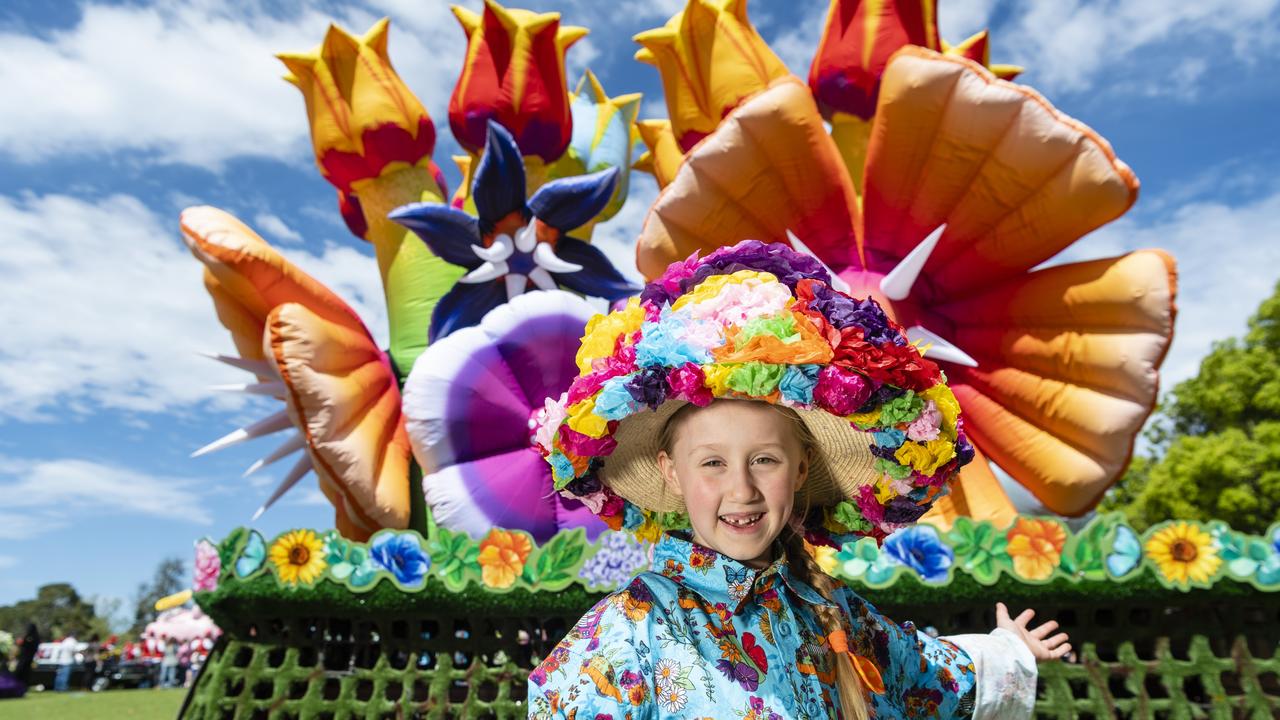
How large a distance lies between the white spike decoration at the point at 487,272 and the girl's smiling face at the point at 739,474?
5.57 metres

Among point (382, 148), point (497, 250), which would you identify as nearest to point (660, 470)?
point (497, 250)

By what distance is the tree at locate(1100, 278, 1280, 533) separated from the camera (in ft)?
43.5

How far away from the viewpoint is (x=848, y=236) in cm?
571

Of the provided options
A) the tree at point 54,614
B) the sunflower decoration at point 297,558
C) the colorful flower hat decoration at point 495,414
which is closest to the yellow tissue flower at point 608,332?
the sunflower decoration at point 297,558

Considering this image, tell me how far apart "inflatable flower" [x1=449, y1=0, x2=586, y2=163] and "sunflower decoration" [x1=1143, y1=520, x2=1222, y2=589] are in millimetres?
6021

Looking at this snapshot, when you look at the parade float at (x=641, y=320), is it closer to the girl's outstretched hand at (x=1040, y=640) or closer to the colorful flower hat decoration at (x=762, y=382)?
the colorful flower hat decoration at (x=762, y=382)

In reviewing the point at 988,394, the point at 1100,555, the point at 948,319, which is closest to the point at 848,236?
the point at 948,319

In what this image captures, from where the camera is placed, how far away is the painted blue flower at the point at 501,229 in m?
6.76

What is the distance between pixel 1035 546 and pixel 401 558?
9.90 ft

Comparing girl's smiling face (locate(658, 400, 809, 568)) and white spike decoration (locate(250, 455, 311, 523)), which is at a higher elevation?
white spike decoration (locate(250, 455, 311, 523))

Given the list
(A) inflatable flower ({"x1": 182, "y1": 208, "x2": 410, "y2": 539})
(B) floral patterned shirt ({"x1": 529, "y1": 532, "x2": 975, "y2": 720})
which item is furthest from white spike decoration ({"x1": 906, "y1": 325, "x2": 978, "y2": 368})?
(A) inflatable flower ({"x1": 182, "y1": 208, "x2": 410, "y2": 539})

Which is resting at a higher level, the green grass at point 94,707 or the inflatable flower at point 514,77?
the inflatable flower at point 514,77

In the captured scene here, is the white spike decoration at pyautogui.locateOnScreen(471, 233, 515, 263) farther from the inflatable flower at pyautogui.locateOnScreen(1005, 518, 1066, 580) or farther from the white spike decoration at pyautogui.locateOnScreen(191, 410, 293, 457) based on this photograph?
the inflatable flower at pyautogui.locateOnScreen(1005, 518, 1066, 580)

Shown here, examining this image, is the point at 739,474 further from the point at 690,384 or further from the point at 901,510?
the point at 901,510
